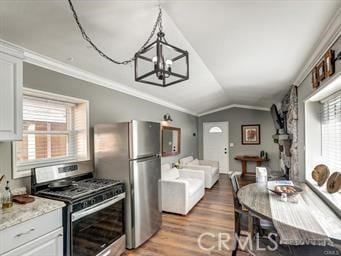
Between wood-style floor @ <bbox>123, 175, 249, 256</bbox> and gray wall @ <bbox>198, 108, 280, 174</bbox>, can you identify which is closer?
wood-style floor @ <bbox>123, 175, 249, 256</bbox>

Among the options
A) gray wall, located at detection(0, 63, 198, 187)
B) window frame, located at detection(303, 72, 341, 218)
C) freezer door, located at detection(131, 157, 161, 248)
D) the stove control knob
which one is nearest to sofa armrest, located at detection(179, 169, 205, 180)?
gray wall, located at detection(0, 63, 198, 187)

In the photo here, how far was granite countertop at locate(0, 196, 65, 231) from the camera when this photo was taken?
150 cm

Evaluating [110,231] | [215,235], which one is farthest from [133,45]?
[215,235]

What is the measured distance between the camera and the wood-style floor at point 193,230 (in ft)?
8.91

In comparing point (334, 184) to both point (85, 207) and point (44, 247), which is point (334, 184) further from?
point (44, 247)

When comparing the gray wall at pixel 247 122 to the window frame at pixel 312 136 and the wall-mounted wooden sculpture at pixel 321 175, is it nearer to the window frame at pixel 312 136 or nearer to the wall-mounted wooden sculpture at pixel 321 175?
the window frame at pixel 312 136

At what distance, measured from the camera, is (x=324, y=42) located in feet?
7.03

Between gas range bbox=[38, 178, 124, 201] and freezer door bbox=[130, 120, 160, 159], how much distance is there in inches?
18.9

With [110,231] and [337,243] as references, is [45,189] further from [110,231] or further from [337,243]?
[337,243]

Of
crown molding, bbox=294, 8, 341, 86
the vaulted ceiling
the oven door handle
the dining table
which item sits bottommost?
the oven door handle

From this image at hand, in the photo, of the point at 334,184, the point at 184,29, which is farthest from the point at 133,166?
the point at 334,184

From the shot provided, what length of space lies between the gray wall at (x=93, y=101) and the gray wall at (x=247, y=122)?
10.9ft

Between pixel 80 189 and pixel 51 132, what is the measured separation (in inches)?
35.8

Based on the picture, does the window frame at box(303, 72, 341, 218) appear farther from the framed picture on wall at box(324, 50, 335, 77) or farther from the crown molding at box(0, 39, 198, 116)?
the crown molding at box(0, 39, 198, 116)
